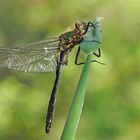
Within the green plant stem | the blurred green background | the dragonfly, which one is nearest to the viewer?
the green plant stem

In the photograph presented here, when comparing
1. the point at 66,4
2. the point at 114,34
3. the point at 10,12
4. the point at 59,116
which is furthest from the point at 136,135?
the point at 10,12

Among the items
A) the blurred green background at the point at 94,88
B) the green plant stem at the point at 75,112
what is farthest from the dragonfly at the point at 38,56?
the green plant stem at the point at 75,112

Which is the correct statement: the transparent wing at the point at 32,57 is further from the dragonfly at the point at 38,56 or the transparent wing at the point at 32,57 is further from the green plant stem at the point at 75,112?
the green plant stem at the point at 75,112

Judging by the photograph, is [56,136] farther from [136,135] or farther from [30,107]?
[136,135]

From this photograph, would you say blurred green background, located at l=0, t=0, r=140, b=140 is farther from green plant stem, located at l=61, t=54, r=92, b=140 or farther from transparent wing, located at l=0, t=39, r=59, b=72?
green plant stem, located at l=61, t=54, r=92, b=140

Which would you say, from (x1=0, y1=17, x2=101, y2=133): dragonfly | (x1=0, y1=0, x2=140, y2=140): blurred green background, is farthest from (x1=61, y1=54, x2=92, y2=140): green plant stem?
(x1=0, y1=0, x2=140, y2=140): blurred green background
